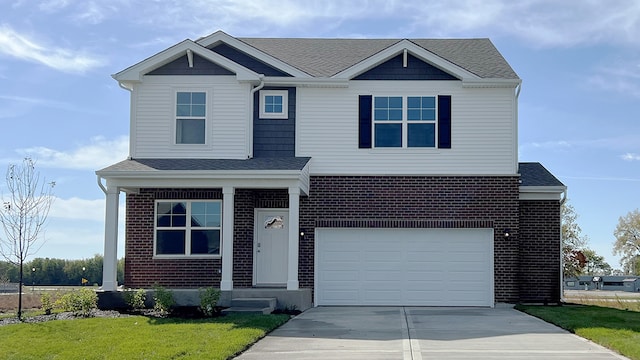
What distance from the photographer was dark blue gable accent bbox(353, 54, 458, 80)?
66.7 ft

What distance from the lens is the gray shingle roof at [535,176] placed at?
2092cm

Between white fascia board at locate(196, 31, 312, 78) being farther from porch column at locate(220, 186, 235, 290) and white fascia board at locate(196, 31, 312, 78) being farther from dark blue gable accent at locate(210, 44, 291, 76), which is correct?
porch column at locate(220, 186, 235, 290)

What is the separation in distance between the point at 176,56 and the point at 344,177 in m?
5.36

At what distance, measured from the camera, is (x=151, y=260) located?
65.7 feet

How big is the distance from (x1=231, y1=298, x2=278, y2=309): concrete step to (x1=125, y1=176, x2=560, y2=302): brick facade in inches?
93.3

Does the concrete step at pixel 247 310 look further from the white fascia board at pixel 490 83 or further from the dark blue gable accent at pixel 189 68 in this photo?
the white fascia board at pixel 490 83

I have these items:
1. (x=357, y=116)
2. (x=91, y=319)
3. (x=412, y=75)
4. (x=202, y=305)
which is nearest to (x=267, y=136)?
(x=357, y=116)

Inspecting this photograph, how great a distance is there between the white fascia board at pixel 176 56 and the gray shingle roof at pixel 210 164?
2145 millimetres

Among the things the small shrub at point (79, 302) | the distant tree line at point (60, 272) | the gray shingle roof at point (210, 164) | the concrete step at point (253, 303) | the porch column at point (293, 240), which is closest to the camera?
the small shrub at point (79, 302)

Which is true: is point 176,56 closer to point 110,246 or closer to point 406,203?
point 110,246

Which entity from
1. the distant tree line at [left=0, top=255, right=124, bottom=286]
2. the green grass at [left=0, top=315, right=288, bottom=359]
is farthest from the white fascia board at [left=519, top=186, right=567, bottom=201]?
the distant tree line at [left=0, top=255, right=124, bottom=286]

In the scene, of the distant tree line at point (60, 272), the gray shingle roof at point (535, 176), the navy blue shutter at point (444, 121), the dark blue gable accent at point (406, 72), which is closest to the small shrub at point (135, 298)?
the dark blue gable accent at point (406, 72)

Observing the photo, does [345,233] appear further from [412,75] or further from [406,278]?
[412,75]

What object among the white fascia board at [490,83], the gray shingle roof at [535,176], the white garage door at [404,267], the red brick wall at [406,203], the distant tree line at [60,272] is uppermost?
the white fascia board at [490,83]
